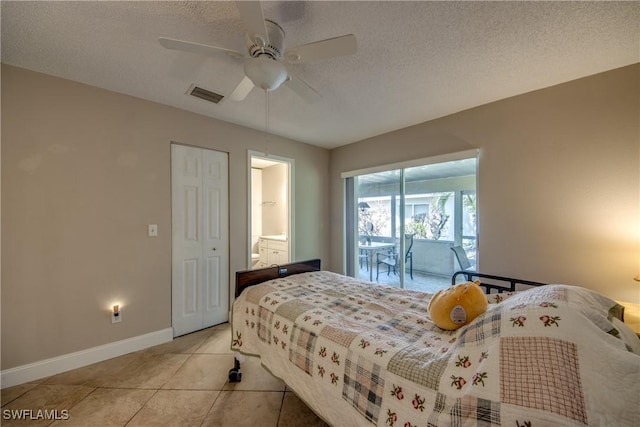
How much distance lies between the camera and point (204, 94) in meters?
2.36

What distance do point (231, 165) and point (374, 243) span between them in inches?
94.5

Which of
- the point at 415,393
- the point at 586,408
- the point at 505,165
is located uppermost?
the point at 505,165

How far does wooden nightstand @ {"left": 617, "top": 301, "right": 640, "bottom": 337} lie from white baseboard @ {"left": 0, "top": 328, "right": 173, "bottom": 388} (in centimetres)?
367

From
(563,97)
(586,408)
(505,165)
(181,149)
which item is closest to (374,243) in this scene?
(505,165)

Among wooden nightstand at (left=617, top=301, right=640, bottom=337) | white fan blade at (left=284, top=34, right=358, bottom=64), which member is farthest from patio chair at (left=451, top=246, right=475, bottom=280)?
white fan blade at (left=284, top=34, right=358, bottom=64)

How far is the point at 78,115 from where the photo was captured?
2146 millimetres

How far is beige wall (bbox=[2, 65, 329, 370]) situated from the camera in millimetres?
1897

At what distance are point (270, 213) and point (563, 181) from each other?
4.33 m

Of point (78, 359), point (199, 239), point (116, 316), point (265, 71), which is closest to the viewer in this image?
point (265, 71)

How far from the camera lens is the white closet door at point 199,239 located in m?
2.68

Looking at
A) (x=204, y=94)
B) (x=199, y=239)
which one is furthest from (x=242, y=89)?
(x=199, y=239)

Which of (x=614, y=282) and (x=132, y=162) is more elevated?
(x=132, y=162)

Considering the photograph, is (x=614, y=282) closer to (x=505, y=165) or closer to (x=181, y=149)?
(x=505, y=165)

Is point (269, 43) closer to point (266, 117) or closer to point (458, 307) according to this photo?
point (266, 117)
